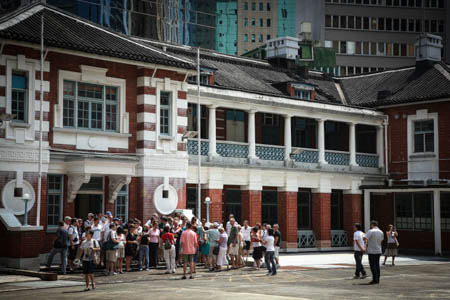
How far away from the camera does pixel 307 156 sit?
37.7 meters

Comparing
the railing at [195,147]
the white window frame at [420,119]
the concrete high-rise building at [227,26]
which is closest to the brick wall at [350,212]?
the white window frame at [420,119]

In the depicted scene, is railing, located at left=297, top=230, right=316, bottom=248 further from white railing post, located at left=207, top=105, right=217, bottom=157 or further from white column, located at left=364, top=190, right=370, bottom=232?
white railing post, located at left=207, top=105, right=217, bottom=157

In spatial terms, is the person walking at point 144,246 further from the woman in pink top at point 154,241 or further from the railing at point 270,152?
the railing at point 270,152

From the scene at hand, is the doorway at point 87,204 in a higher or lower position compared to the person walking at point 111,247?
higher

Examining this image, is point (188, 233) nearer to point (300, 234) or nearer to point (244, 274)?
point (244, 274)

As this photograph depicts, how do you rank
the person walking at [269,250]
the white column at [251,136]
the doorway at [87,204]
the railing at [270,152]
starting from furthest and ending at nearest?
the railing at [270,152] → the white column at [251,136] → the doorway at [87,204] → the person walking at [269,250]

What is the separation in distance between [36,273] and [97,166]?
5645 mm

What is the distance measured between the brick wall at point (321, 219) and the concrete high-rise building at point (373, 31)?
1500 inches

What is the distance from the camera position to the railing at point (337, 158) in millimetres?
38750

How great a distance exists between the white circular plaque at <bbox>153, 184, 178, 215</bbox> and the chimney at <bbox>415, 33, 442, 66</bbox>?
794 inches

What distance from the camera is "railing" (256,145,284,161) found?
35.7 m

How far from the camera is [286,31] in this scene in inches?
4230

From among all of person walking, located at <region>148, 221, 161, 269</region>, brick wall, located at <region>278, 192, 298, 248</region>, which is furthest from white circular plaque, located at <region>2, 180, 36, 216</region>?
brick wall, located at <region>278, 192, 298, 248</region>

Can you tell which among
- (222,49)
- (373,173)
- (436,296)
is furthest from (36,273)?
(222,49)
